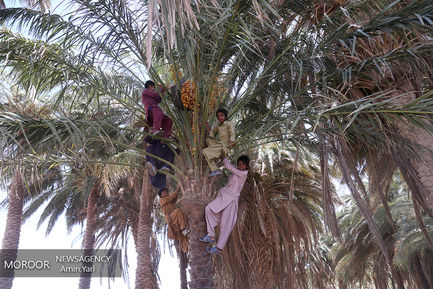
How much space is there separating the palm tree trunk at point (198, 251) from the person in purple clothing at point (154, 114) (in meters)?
1.23

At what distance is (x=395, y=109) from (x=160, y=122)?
3448mm

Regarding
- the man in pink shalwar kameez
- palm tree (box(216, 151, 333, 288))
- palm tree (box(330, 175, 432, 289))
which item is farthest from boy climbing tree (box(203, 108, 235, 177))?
palm tree (box(330, 175, 432, 289))

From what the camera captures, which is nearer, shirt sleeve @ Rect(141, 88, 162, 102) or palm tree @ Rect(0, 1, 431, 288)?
palm tree @ Rect(0, 1, 431, 288)

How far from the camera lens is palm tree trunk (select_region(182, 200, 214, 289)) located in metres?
6.27

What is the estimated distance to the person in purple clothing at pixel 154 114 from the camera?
6.77 meters

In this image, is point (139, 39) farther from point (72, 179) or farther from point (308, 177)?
point (72, 179)

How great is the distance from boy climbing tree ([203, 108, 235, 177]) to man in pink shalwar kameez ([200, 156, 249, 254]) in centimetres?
29

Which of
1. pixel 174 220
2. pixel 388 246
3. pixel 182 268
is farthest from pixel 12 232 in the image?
pixel 388 246

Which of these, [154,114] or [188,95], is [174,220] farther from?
[188,95]

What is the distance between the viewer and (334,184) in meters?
11.8

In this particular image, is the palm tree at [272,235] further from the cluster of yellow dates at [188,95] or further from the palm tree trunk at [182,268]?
the palm tree trunk at [182,268]

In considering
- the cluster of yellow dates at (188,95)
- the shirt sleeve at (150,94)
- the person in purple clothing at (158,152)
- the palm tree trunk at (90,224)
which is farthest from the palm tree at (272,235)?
the palm tree trunk at (90,224)

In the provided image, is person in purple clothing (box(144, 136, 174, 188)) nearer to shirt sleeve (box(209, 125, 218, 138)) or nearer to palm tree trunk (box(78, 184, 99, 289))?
shirt sleeve (box(209, 125, 218, 138))

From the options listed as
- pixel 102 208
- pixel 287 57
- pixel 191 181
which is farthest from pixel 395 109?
pixel 102 208
